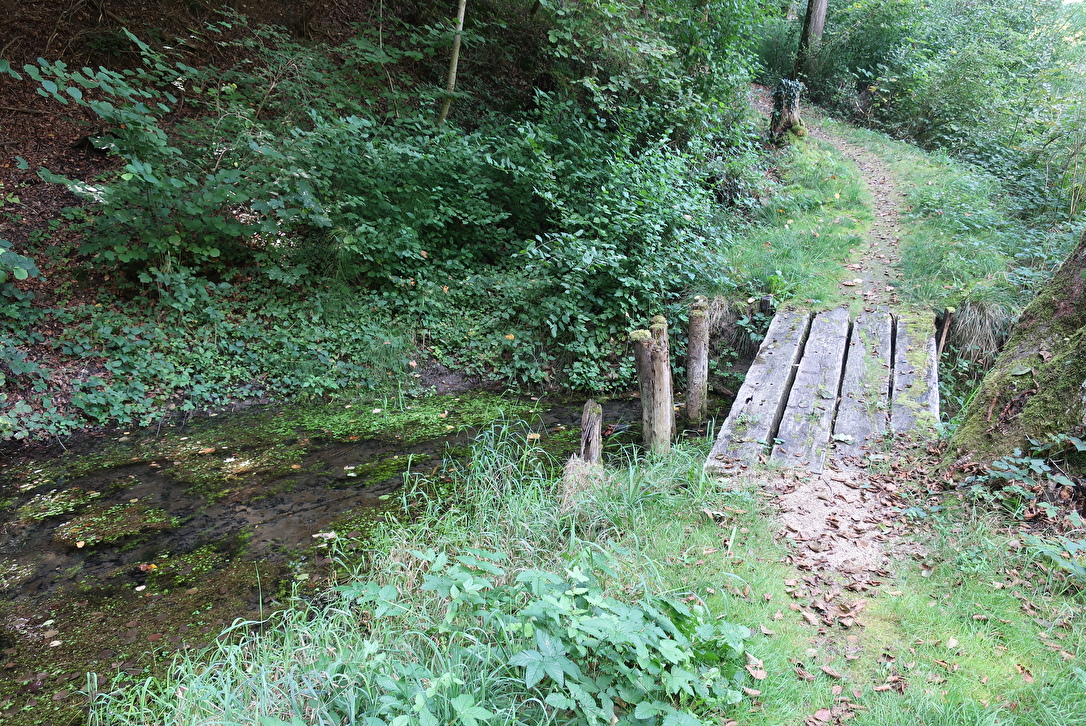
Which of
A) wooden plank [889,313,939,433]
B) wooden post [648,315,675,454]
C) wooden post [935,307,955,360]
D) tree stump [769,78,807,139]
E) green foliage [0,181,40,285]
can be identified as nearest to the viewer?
wooden plank [889,313,939,433]

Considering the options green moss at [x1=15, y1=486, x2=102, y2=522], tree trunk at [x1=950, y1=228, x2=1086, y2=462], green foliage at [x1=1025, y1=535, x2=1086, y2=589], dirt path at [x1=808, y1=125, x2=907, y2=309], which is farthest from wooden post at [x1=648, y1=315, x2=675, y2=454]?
green moss at [x1=15, y1=486, x2=102, y2=522]

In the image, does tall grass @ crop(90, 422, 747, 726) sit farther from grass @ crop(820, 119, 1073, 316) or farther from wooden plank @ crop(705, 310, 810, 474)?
grass @ crop(820, 119, 1073, 316)

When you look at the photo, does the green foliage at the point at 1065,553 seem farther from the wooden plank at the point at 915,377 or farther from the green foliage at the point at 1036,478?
the wooden plank at the point at 915,377

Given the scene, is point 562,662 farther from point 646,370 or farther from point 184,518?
point 184,518

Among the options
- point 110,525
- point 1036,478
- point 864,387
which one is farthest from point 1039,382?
point 110,525

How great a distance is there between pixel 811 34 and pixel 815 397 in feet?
43.5

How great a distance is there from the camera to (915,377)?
16.9ft

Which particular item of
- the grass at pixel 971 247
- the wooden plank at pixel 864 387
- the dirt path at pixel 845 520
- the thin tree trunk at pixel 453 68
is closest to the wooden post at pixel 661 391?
the dirt path at pixel 845 520

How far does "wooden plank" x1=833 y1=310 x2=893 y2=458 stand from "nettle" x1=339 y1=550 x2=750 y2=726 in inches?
103

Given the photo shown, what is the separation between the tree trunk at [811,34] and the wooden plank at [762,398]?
1071 centimetres

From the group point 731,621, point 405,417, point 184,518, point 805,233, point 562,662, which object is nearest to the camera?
point 562,662

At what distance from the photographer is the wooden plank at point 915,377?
15.2ft

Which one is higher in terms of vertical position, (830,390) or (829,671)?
(830,390)

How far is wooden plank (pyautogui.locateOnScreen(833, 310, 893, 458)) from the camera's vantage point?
452 cm
